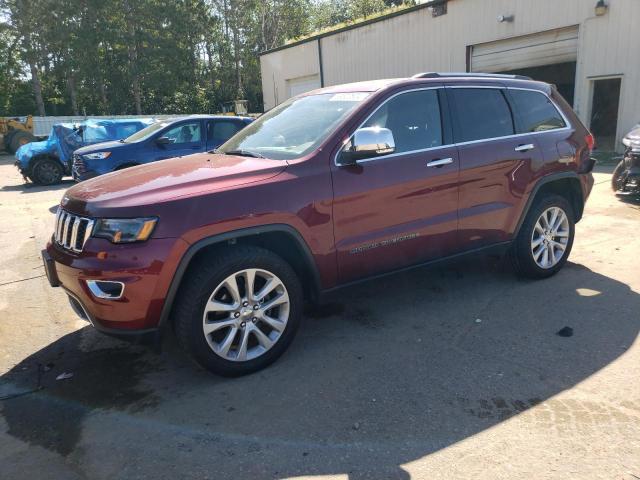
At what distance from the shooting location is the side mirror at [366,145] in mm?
3426

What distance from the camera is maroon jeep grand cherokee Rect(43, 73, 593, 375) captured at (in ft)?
9.73

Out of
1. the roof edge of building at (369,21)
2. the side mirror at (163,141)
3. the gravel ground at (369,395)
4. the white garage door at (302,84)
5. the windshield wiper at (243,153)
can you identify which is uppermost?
the roof edge of building at (369,21)

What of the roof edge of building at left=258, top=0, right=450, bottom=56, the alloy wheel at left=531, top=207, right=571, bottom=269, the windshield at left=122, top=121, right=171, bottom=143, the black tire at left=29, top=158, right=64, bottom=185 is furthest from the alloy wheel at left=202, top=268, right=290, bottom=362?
the roof edge of building at left=258, top=0, right=450, bottom=56

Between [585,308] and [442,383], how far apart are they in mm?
1785

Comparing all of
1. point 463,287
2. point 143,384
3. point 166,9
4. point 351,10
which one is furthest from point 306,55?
point 351,10

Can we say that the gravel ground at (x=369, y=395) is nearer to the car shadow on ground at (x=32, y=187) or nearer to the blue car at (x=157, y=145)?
the blue car at (x=157, y=145)

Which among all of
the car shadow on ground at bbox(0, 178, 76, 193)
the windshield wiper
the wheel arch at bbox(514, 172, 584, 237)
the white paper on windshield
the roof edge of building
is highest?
the roof edge of building

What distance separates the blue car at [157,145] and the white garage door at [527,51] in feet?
31.7

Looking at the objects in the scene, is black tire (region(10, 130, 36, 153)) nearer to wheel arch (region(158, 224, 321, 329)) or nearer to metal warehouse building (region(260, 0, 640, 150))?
metal warehouse building (region(260, 0, 640, 150))

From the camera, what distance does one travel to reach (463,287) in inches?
188

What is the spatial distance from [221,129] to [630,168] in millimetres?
7362

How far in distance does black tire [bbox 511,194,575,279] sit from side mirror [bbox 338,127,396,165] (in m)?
1.83

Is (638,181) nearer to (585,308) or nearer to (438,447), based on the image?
(585,308)

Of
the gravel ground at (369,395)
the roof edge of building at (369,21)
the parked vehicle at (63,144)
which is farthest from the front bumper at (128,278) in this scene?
the roof edge of building at (369,21)
